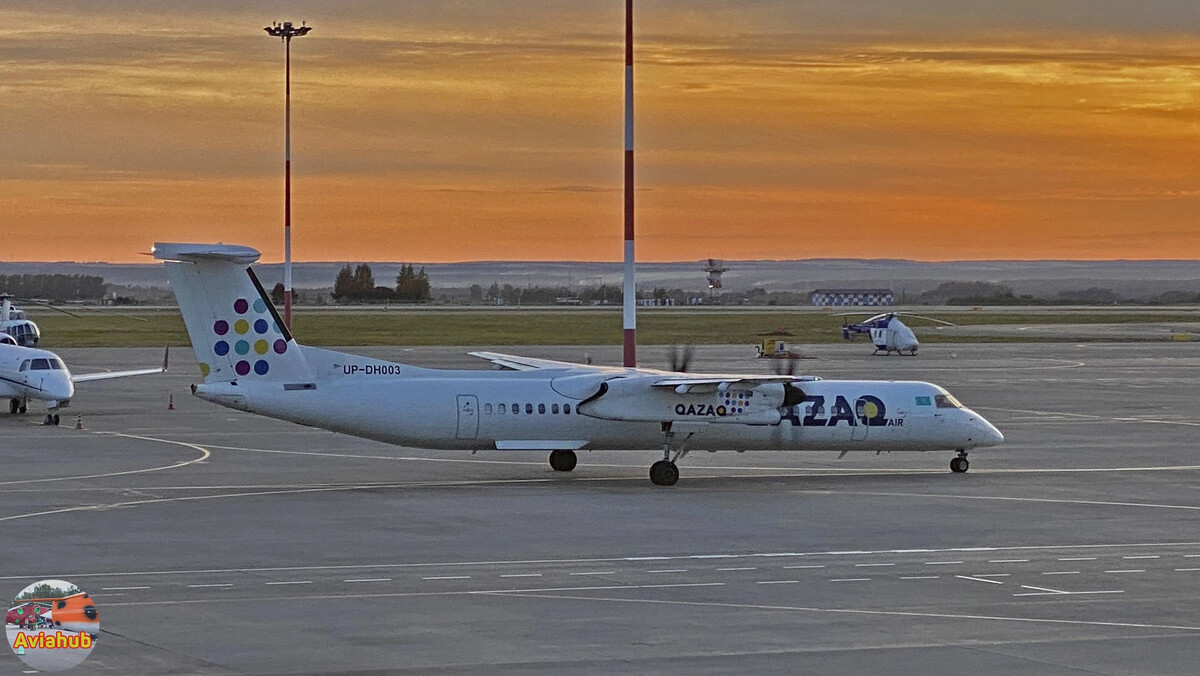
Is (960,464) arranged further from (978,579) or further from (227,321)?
(227,321)

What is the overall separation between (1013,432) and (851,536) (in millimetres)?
22876

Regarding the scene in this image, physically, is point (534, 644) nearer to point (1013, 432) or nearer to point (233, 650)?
point (233, 650)

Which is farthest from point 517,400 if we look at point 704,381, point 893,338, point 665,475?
point 893,338

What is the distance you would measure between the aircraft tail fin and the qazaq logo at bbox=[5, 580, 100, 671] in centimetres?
1730

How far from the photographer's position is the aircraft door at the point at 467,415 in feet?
115

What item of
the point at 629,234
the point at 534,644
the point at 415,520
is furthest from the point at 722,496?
the point at 534,644

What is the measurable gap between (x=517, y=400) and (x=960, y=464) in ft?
35.5

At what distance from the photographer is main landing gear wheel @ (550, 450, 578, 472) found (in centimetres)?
3816

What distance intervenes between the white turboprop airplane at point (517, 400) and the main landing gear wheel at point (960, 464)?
1.65 ft

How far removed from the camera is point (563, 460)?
38219mm

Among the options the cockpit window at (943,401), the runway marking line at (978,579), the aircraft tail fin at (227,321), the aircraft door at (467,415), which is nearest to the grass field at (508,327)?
the aircraft tail fin at (227,321)

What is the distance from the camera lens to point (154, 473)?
37.6 metres

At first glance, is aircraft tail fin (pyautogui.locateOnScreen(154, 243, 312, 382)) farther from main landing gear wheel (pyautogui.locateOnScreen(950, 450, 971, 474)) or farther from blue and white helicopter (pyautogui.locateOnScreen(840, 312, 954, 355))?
blue and white helicopter (pyautogui.locateOnScreen(840, 312, 954, 355))

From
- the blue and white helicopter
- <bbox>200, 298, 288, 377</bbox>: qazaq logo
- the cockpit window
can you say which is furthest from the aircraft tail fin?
the blue and white helicopter
